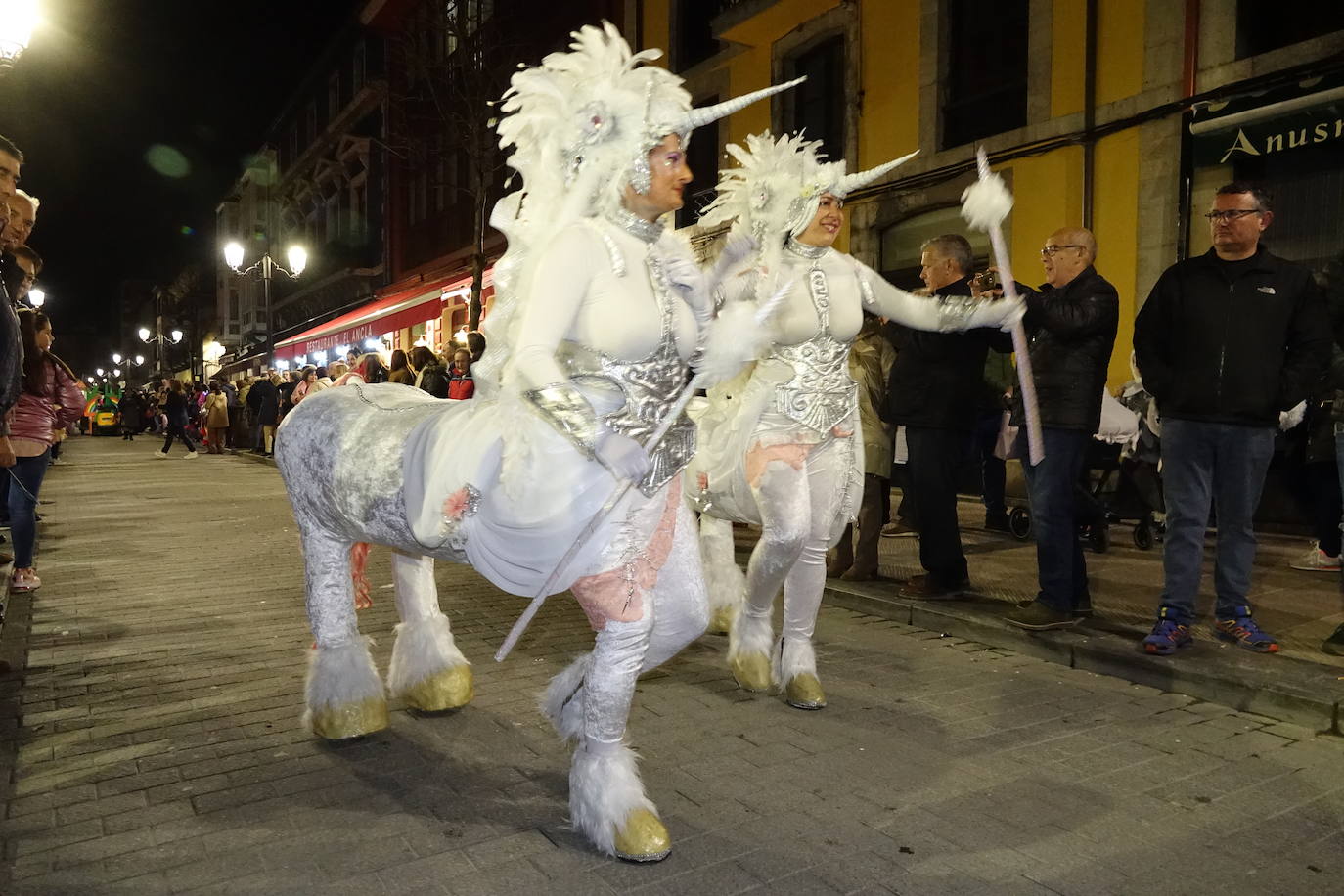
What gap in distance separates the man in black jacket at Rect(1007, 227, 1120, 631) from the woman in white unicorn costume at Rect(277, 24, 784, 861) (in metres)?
2.66

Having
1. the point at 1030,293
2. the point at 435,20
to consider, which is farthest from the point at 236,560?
the point at 435,20

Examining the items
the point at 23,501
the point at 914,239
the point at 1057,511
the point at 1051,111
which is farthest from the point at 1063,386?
the point at 914,239

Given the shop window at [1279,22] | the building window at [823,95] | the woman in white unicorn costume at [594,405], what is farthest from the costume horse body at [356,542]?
the building window at [823,95]

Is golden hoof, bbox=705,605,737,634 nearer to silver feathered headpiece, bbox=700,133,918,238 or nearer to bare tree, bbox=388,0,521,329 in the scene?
silver feathered headpiece, bbox=700,133,918,238

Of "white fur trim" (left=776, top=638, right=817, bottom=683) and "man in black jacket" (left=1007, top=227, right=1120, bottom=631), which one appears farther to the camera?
"man in black jacket" (left=1007, top=227, right=1120, bottom=631)

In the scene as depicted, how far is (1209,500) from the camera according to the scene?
4.62 m

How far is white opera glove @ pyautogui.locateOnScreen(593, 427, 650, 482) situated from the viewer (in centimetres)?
253

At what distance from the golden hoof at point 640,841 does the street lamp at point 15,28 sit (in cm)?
665

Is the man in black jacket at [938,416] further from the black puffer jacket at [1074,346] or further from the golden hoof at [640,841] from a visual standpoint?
the golden hoof at [640,841]

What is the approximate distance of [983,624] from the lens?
17.1 ft

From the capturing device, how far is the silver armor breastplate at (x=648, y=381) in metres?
2.77

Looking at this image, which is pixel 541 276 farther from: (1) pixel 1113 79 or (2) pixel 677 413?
(1) pixel 1113 79

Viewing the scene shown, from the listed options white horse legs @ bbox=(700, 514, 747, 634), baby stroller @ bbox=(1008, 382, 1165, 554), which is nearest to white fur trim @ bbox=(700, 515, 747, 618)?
white horse legs @ bbox=(700, 514, 747, 634)

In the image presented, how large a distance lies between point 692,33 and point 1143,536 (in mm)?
12571
